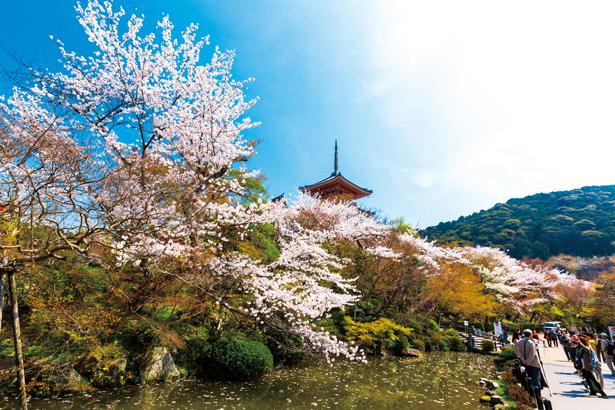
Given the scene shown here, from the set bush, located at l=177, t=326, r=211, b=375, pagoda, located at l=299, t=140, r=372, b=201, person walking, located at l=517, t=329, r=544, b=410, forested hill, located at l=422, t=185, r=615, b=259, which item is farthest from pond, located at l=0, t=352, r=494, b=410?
forested hill, located at l=422, t=185, r=615, b=259

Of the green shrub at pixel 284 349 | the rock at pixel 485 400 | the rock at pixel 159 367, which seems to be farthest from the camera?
the green shrub at pixel 284 349

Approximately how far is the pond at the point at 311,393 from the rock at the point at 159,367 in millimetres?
384

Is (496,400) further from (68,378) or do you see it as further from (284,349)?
(68,378)

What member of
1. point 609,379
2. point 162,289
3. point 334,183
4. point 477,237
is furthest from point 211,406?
point 477,237

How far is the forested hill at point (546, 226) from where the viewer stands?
191 ft

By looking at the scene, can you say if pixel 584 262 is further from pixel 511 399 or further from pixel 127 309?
pixel 127 309

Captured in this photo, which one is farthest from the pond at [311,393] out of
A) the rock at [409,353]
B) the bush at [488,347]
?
the bush at [488,347]

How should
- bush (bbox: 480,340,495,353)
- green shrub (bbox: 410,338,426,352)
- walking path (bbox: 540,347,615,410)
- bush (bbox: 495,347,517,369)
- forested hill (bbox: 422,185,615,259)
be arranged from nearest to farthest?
walking path (bbox: 540,347,615,410) < bush (bbox: 495,347,517,369) < green shrub (bbox: 410,338,426,352) < bush (bbox: 480,340,495,353) < forested hill (bbox: 422,185,615,259)

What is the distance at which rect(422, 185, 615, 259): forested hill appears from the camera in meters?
58.2

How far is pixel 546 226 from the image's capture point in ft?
208

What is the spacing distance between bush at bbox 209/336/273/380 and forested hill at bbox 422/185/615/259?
46.8 meters

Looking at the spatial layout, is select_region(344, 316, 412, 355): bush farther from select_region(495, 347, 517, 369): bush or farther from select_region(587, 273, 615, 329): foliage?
select_region(587, 273, 615, 329): foliage

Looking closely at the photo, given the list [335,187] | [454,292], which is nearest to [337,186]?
[335,187]

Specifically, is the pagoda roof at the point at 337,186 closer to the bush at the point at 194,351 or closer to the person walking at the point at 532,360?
the bush at the point at 194,351
